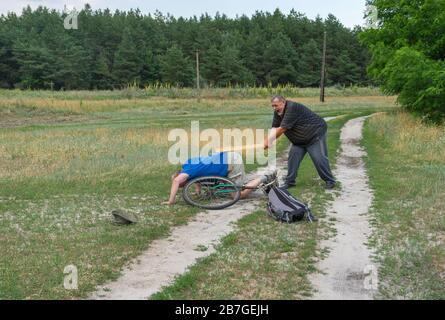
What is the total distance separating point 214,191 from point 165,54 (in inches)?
3802

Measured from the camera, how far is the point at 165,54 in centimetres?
10281

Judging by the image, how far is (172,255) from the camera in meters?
6.64

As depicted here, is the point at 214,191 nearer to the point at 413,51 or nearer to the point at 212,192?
the point at 212,192

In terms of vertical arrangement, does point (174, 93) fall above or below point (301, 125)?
below

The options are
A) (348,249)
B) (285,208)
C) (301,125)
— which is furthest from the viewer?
(301,125)

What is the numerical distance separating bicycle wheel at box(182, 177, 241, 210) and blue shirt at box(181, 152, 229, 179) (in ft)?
0.42

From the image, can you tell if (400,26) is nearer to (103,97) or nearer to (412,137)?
(412,137)

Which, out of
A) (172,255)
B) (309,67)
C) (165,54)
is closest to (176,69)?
(165,54)

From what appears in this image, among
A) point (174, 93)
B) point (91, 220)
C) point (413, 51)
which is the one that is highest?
point (413, 51)

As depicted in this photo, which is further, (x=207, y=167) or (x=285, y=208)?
(x=207, y=167)

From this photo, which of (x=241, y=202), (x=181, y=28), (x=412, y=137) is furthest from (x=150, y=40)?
(x=241, y=202)

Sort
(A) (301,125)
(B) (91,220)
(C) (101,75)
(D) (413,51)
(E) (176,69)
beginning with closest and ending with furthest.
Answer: (B) (91,220) → (A) (301,125) → (D) (413,51) → (E) (176,69) → (C) (101,75)

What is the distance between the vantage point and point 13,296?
523cm

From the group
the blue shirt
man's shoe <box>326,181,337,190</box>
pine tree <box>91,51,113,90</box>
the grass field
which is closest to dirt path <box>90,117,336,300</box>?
the grass field
